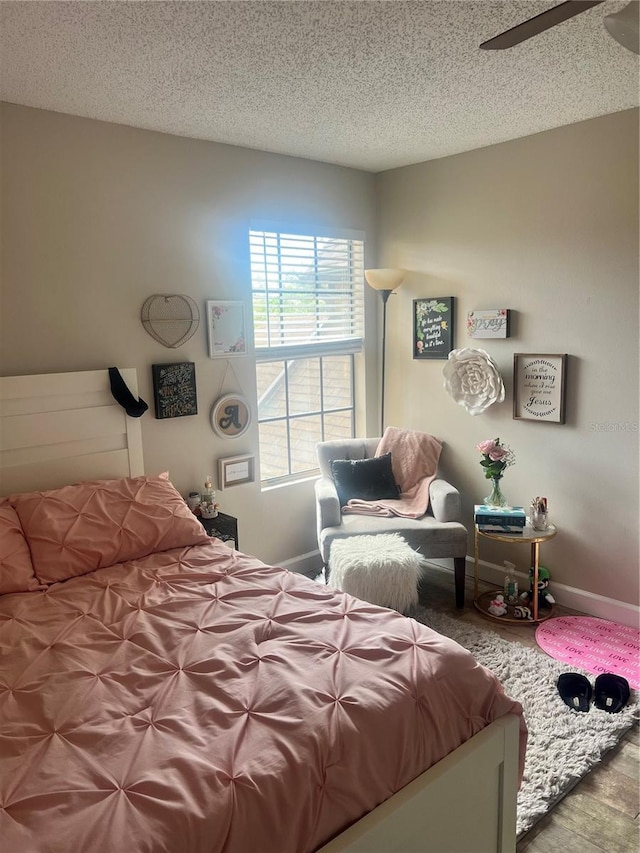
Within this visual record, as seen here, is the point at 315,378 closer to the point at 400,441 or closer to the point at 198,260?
the point at 400,441

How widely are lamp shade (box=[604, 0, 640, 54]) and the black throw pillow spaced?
2.64 metres

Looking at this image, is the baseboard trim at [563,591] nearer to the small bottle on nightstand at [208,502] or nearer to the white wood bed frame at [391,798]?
the small bottle on nightstand at [208,502]

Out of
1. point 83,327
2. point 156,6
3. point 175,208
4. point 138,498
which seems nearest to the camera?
point 156,6

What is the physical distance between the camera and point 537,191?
3396mm

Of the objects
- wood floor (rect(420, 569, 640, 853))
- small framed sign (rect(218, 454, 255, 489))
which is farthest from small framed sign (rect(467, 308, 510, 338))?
wood floor (rect(420, 569, 640, 853))

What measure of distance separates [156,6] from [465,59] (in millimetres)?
1139

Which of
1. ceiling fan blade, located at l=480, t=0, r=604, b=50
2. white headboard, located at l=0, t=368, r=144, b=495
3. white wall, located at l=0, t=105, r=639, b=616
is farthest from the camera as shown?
white wall, located at l=0, t=105, r=639, b=616

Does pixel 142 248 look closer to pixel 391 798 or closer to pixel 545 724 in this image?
pixel 391 798

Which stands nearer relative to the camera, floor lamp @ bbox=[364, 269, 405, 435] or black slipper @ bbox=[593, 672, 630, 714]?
black slipper @ bbox=[593, 672, 630, 714]

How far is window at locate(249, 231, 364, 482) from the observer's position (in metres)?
3.79

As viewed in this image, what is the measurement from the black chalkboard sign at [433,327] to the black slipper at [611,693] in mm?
2074

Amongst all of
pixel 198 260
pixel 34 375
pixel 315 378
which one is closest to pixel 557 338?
pixel 315 378

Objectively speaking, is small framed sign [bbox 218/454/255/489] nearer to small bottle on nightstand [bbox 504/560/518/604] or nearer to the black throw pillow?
the black throw pillow

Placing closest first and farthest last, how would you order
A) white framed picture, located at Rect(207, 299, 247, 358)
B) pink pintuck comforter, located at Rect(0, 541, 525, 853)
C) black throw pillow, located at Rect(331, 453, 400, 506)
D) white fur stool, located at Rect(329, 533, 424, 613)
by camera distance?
pink pintuck comforter, located at Rect(0, 541, 525, 853)
white fur stool, located at Rect(329, 533, 424, 613)
white framed picture, located at Rect(207, 299, 247, 358)
black throw pillow, located at Rect(331, 453, 400, 506)
